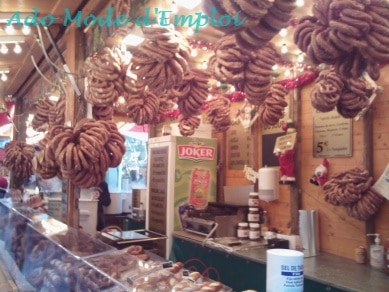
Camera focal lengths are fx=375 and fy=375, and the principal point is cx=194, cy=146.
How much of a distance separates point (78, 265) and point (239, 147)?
316 cm

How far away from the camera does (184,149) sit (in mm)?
4957

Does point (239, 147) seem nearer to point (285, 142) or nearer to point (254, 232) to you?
point (285, 142)

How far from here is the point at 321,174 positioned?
3.48m

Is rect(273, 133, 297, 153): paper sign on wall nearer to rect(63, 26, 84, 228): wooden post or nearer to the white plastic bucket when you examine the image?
rect(63, 26, 84, 228): wooden post

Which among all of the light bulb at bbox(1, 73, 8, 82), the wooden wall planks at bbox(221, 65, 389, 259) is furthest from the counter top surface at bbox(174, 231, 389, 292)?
the light bulb at bbox(1, 73, 8, 82)

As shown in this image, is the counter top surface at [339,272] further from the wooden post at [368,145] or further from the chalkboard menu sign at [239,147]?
the chalkboard menu sign at [239,147]

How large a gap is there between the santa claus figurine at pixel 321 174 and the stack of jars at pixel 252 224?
2.70 ft

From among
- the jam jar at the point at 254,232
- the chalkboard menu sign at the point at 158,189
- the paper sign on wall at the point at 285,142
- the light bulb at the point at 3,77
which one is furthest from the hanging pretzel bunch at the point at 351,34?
the light bulb at the point at 3,77

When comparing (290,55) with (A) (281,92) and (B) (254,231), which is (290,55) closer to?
(A) (281,92)

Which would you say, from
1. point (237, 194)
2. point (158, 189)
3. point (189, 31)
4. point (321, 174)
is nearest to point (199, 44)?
point (189, 31)

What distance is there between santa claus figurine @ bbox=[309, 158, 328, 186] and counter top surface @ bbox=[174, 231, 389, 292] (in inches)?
26.4

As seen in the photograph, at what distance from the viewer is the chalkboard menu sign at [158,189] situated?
495cm

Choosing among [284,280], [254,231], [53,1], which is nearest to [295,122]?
[254,231]

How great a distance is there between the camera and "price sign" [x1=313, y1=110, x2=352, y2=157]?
3.40 m
